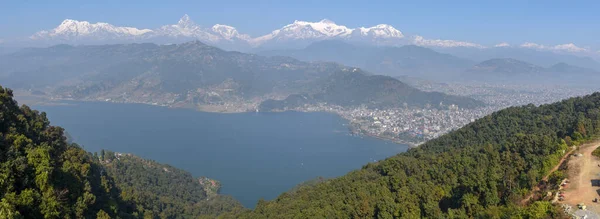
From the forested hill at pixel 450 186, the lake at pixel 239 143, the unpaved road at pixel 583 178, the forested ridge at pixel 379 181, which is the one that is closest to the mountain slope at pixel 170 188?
the lake at pixel 239 143

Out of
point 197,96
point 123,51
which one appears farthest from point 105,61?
point 197,96

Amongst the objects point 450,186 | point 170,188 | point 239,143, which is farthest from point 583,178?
point 239,143

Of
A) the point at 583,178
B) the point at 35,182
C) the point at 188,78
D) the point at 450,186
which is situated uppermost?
the point at 35,182

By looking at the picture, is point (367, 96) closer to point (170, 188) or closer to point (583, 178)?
point (170, 188)

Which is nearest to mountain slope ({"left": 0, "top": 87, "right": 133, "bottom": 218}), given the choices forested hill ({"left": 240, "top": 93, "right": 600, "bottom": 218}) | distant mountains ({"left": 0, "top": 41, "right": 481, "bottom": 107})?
forested hill ({"left": 240, "top": 93, "right": 600, "bottom": 218})

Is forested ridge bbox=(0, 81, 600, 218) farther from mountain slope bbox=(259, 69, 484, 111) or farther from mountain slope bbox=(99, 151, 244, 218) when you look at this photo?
mountain slope bbox=(259, 69, 484, 111)

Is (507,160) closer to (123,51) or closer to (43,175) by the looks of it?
(43,175)
